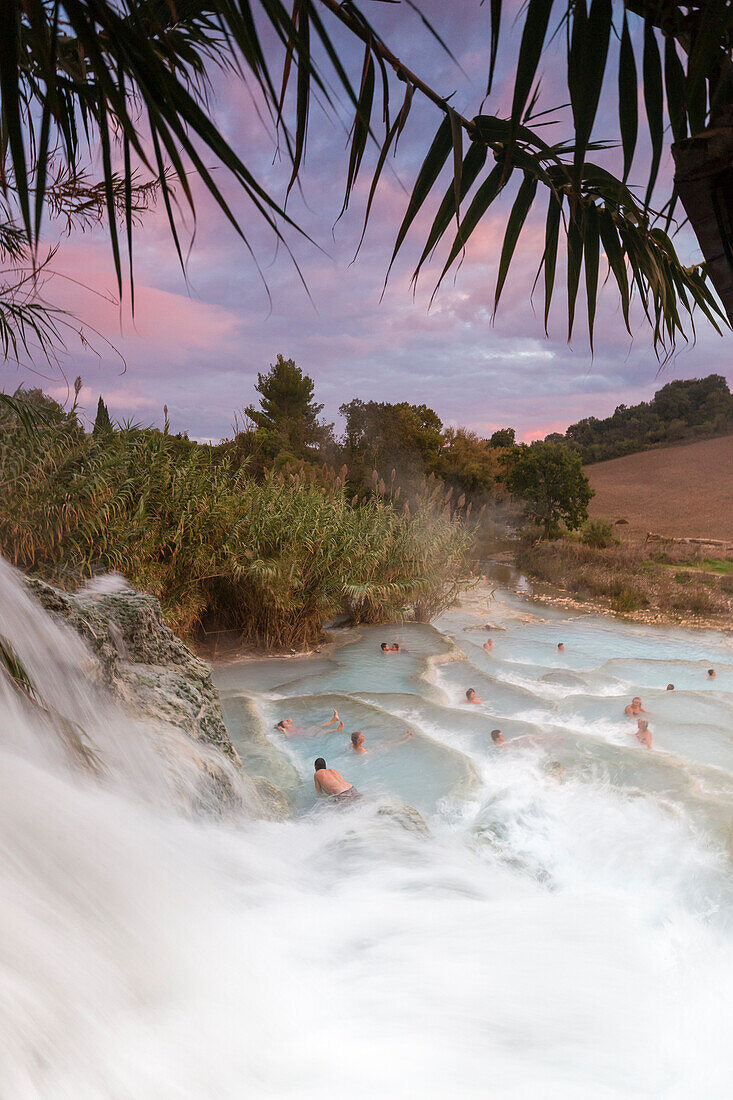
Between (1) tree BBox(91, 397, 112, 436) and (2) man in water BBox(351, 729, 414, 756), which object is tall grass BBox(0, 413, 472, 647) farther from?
(2) man in water BBox(351, 729, 414, 756)

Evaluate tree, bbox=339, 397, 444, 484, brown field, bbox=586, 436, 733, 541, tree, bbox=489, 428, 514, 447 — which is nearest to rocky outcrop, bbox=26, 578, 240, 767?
tree, bbox=339, 397, 444, 484

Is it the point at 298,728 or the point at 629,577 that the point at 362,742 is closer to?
the point at 298,728

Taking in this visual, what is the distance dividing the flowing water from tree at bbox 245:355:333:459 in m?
16.4

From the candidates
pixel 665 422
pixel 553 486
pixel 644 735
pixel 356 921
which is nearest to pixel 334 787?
pixel 356 921

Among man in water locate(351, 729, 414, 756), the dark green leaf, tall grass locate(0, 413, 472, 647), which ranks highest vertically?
the dark green leaf

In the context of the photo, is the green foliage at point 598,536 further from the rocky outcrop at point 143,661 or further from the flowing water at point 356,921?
the rocky outcrop at point 143,661

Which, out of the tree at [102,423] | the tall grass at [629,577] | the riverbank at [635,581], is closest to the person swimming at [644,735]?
the tree at [102,423]

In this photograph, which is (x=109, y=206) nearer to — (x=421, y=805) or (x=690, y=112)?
(x=690, y=112)

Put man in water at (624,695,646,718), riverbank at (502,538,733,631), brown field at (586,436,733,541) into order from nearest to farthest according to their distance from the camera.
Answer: man in water at (624,695,646,718) → riverbank at (502,538,733,631) → brown field at (586,436,733,541)

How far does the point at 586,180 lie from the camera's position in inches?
51.0

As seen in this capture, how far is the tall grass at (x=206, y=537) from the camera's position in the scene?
521 centimetres

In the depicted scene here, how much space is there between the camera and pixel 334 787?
3.74 metres

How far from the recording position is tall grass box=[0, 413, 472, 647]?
17.1ft

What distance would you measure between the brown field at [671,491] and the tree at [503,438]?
423cm
